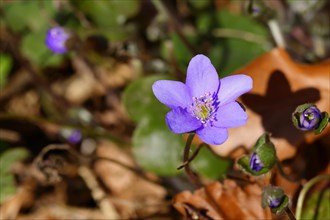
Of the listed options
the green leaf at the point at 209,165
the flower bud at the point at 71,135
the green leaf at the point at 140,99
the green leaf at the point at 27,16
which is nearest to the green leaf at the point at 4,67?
the green leaf at the point at 27,16

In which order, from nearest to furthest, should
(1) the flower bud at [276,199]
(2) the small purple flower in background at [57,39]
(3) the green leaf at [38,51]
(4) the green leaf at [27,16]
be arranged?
(1) the flower bud at [276,199], (2) the small purple flower in background at [57,39], (3) the green leaf at [38,51], (4) the green leaf at [27,16]

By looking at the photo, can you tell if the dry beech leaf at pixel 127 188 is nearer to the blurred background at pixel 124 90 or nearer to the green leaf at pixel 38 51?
the blurred background at pixel 124 90

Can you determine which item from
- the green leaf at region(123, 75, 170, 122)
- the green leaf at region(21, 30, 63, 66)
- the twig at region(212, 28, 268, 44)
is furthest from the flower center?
the green leaf at region(21, 30, 63, 66)

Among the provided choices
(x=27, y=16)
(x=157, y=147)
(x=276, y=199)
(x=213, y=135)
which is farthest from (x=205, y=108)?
(x=27, y=16)

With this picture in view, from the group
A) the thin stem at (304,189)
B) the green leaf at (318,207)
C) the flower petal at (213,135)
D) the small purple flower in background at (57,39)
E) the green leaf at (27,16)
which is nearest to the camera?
the flower petal at (213,135)

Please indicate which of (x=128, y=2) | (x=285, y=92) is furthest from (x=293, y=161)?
(x=128, y=2)

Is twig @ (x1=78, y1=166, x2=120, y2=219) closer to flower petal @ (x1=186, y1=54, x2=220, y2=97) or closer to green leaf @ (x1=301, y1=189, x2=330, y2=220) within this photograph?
green leaf @ (x1=301, y1=189, x2=330, y2=220)

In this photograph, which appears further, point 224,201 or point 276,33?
point 276,33

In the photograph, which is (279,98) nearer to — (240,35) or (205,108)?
(205,108)
